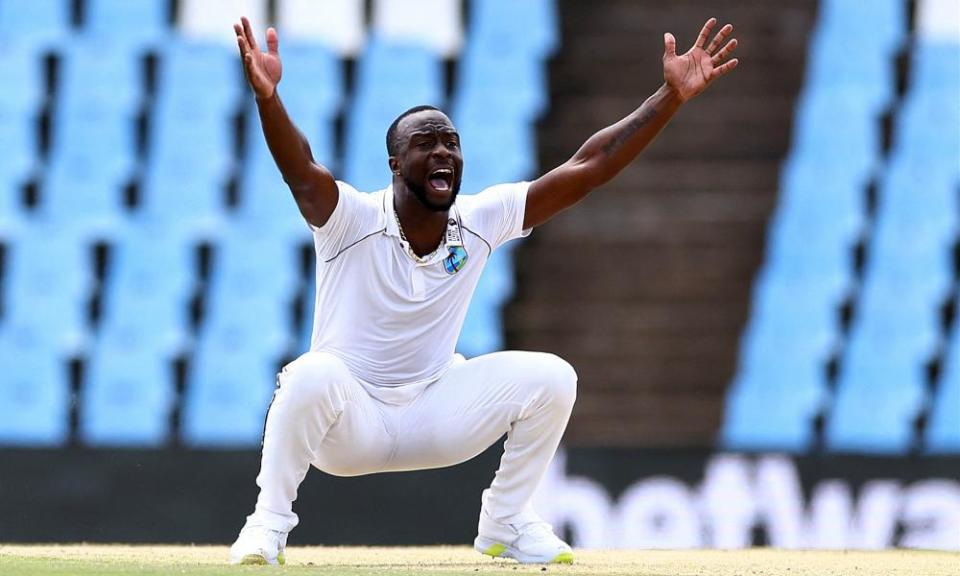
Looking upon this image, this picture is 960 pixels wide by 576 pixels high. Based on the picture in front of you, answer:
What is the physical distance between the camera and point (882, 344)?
990 cm

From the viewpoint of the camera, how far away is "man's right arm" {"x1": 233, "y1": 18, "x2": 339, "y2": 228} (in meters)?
4.55

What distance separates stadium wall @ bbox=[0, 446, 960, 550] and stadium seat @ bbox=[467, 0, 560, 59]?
3.15 meters

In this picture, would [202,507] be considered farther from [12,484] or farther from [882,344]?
[882,344]

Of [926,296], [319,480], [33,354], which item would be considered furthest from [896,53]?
[33,354]

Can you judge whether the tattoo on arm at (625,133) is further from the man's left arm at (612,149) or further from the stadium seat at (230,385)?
the stadium seat at (230,385)

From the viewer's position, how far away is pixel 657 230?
32.6ft

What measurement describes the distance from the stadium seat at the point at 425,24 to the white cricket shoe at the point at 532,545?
5.74m

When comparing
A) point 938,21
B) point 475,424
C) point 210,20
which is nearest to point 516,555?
point 475,424

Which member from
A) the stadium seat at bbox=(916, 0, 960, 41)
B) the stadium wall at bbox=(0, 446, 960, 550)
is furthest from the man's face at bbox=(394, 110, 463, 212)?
the stadium seat at bbox=(916, 0, 960, 41)

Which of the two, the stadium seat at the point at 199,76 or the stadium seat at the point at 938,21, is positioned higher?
the stadium seat at the point at 938,21

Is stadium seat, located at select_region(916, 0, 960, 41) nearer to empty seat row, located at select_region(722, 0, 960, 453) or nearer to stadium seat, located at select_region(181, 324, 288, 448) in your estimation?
empty seat row, located at select_region(722, 0, 960, 453)

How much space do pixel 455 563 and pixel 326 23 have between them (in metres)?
5.82

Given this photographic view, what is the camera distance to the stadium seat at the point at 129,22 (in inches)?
399

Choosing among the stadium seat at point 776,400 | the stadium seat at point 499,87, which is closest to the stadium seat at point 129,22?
the stadium seat at point 499,87
